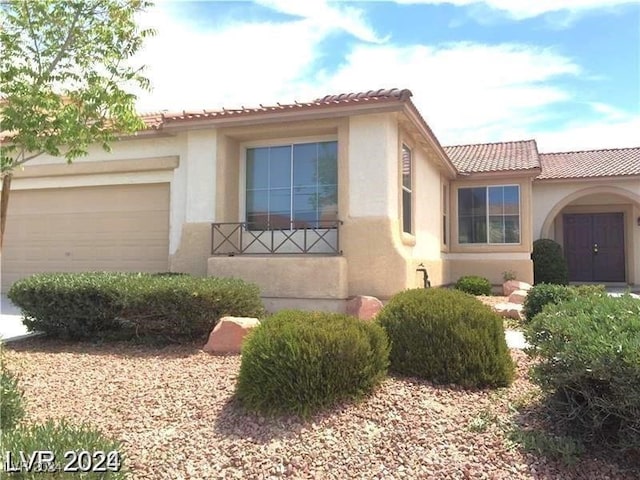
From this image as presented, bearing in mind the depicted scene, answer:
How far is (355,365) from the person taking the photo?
4383 millimetres

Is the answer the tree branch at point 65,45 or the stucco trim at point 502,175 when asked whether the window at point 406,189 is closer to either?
the stucco trim at point 502,175

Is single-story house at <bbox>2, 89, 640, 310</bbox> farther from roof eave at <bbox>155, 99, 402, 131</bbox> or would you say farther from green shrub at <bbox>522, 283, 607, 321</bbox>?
green shrub at <bbox>522, 283, 607, 321</bbox>

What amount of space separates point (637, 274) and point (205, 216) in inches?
560

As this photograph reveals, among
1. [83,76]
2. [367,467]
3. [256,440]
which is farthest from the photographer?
[83,76]

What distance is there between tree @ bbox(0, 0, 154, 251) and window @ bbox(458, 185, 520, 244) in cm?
1114

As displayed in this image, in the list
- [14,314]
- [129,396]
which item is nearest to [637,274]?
[129,396]

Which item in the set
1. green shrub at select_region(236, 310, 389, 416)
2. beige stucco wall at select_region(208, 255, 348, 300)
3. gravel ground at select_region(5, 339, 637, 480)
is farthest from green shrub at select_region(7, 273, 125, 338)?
green shrub at select_region(236, 310, 389, 416)

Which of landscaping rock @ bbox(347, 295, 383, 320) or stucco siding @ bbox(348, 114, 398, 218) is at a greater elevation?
stucco siding @ bbox(348, 114, 398, 218)

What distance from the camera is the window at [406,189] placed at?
10406mm

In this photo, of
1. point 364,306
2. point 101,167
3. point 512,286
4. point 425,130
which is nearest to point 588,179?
point 512,286

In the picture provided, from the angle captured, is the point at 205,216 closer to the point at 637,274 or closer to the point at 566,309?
the point at 566,309

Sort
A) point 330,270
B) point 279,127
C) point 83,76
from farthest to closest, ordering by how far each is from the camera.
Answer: point 279,127 → point 330,270 → point 83,76

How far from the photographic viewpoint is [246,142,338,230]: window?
394 inches

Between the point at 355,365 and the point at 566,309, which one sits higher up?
the point at 566,309
